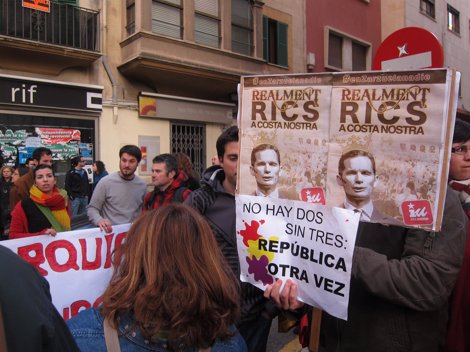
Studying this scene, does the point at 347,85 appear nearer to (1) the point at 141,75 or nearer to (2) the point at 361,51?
(1) the point at 141,75

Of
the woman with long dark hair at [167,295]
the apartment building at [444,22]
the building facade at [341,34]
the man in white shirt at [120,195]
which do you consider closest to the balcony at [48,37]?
the man in white shirt at [120,195]

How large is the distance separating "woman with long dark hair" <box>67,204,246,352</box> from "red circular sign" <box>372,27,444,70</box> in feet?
7.94

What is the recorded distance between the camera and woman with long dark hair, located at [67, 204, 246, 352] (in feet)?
3.73

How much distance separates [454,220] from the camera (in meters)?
1.46

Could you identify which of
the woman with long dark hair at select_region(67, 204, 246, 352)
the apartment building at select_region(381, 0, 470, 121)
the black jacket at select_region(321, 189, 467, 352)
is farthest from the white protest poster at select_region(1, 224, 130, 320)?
the apartment building at select_region(381, 0, 470, 121)

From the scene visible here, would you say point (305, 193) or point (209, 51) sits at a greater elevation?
point (209, 51)

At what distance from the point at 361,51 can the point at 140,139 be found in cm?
1090

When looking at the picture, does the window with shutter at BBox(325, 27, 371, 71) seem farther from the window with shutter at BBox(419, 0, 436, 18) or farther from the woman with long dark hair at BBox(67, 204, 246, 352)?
the woman with long dark hair at BBox(67, 204, 246, 352)

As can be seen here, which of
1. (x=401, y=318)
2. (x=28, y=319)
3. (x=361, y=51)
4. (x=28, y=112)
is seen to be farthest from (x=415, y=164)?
(x=361, y=51)

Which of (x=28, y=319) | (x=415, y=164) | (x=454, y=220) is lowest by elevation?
(x=28, y=319)

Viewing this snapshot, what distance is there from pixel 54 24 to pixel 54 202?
7329mm

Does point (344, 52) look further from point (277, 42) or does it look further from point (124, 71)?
point (124, 71)

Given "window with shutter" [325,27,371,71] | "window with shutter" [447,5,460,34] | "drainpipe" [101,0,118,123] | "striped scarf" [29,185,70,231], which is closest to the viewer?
"striped scarf" [29,185,70,231]

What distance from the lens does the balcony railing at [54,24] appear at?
866 cm
